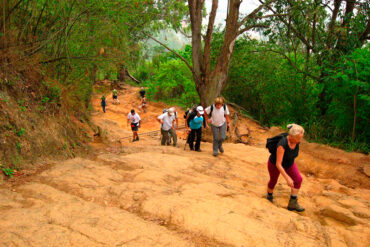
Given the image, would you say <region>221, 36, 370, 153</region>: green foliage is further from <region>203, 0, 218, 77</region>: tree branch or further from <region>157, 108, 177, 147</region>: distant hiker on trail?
<region>157, 108, 177, 147</region>: distant hiker on trail

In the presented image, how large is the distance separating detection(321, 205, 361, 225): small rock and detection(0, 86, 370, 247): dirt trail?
12 mm

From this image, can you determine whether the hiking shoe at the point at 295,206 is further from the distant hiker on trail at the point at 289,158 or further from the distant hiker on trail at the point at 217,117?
the distant hiker on trail at the point at 217,117

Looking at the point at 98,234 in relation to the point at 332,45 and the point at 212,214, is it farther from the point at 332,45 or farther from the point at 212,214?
the point at 332,45

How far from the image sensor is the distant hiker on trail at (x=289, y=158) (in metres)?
3.59

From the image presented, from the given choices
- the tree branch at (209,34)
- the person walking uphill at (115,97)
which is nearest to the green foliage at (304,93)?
the tree branch at (209,34)

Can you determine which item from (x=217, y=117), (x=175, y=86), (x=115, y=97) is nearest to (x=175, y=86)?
(x=175, y=86)

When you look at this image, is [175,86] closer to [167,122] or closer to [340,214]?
[167,122]

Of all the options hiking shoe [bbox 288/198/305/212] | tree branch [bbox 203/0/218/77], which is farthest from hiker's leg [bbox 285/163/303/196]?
tree branch [bbox 203/0/218/77]

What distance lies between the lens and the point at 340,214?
3.61 m

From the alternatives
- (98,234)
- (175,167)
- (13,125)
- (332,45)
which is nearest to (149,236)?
(98,234)

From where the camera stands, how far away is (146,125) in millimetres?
18406

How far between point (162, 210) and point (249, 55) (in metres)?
11.8

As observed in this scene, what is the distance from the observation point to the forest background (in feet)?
20.0

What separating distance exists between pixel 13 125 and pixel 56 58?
2.56 metres
